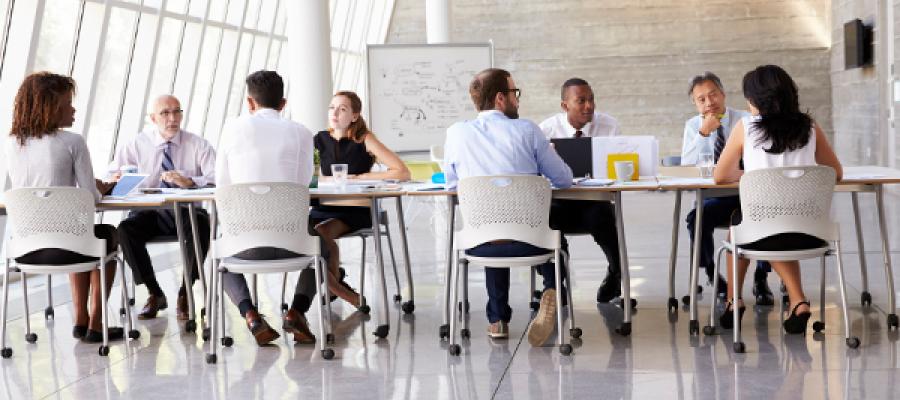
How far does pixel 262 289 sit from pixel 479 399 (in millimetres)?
3034

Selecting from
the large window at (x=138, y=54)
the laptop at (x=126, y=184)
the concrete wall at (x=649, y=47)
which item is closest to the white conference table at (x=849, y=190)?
the laptop at (x=126, y=184)

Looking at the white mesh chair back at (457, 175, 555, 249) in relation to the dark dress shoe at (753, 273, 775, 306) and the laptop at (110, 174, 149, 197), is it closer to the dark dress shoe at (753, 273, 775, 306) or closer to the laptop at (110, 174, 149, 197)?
the dark dress shoe at (753, 273, 775, 306)

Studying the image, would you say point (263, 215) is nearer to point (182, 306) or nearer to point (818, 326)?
point (182, 306)

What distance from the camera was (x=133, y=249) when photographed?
589 centimetres

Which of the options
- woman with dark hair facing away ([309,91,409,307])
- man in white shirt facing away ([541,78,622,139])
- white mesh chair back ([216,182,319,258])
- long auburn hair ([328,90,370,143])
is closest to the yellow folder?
man in white shirt facing away ([541,78,622,139])

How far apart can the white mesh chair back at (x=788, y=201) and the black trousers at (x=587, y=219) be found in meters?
1.14

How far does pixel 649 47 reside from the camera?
18.2 m

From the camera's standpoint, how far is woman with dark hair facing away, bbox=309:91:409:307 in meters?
5.82

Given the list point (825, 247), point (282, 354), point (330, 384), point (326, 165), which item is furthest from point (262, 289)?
point (825, 247)

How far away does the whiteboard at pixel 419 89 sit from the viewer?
35.7ft

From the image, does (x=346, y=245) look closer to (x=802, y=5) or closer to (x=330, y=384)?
(x=330, y=384)

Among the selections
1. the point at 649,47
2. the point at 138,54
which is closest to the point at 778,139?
the point at 138,54

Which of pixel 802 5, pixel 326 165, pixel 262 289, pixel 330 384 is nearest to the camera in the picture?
pixel 330 384

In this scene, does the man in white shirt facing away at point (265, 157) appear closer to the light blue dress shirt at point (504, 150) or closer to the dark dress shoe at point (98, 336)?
the dark dress shoe at point (98, 336)
